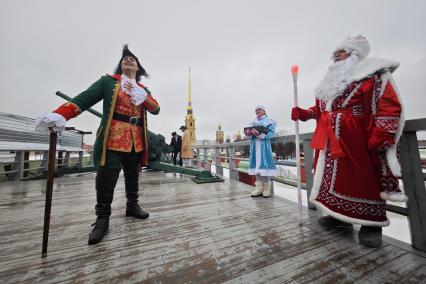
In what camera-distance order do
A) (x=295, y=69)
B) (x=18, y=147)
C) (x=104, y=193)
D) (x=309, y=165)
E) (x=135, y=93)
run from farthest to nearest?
(x=18, y=147)
(x=309, y=165)
(x=295, y=69)
(x=135, y=93)
(x=104, y=193)

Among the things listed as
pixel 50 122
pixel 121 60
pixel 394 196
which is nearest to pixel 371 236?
pixel 394 196

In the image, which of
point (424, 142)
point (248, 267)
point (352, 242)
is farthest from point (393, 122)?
point (248, 267)

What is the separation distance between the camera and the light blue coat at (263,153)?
2.48 meters

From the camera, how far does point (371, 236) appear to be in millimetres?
1147

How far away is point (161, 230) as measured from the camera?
4.75 feet

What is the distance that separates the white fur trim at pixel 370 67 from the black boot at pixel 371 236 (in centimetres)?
103

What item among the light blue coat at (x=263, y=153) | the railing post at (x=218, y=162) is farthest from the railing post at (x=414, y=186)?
the railing post at (x=218, y=162)

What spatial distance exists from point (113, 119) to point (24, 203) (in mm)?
2113

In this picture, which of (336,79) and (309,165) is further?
(309,165)

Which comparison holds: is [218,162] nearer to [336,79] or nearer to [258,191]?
[258,191]

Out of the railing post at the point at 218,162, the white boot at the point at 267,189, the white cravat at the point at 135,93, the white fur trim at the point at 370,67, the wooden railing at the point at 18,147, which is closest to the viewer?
the white fur trim at the point at 370,67

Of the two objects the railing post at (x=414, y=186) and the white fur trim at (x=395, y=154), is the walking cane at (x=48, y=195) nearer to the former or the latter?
the white fur trim at (x=395, y=154)

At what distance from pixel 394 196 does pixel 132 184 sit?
206 cm

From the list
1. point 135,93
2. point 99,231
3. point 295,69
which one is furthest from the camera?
point 295,69
